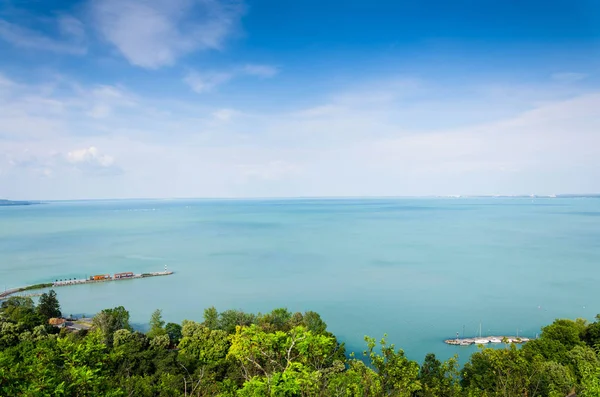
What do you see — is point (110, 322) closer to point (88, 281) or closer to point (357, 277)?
point (88, 281)

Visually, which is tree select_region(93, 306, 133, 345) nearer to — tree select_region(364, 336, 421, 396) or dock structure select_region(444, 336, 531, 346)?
tree select_region(364, 336, 421, 396)

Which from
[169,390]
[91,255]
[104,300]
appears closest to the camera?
[169,390]

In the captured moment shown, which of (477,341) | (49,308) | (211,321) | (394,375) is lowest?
(477,341)

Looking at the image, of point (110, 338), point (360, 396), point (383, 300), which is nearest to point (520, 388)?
point (360, 396)

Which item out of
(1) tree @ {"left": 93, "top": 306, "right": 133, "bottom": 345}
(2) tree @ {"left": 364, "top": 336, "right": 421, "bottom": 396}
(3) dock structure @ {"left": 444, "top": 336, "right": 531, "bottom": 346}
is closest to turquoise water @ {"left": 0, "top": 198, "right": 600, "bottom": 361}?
(3) dock structure @ {"left": 444, "top": 336, "right": 531, "bottom": 346}

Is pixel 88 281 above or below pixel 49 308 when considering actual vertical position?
below

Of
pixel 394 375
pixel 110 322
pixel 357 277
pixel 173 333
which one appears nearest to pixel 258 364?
pixel 394 375

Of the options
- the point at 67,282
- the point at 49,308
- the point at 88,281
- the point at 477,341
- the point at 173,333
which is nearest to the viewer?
the point at 173,333

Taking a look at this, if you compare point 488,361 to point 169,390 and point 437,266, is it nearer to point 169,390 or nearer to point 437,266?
point 169,390
